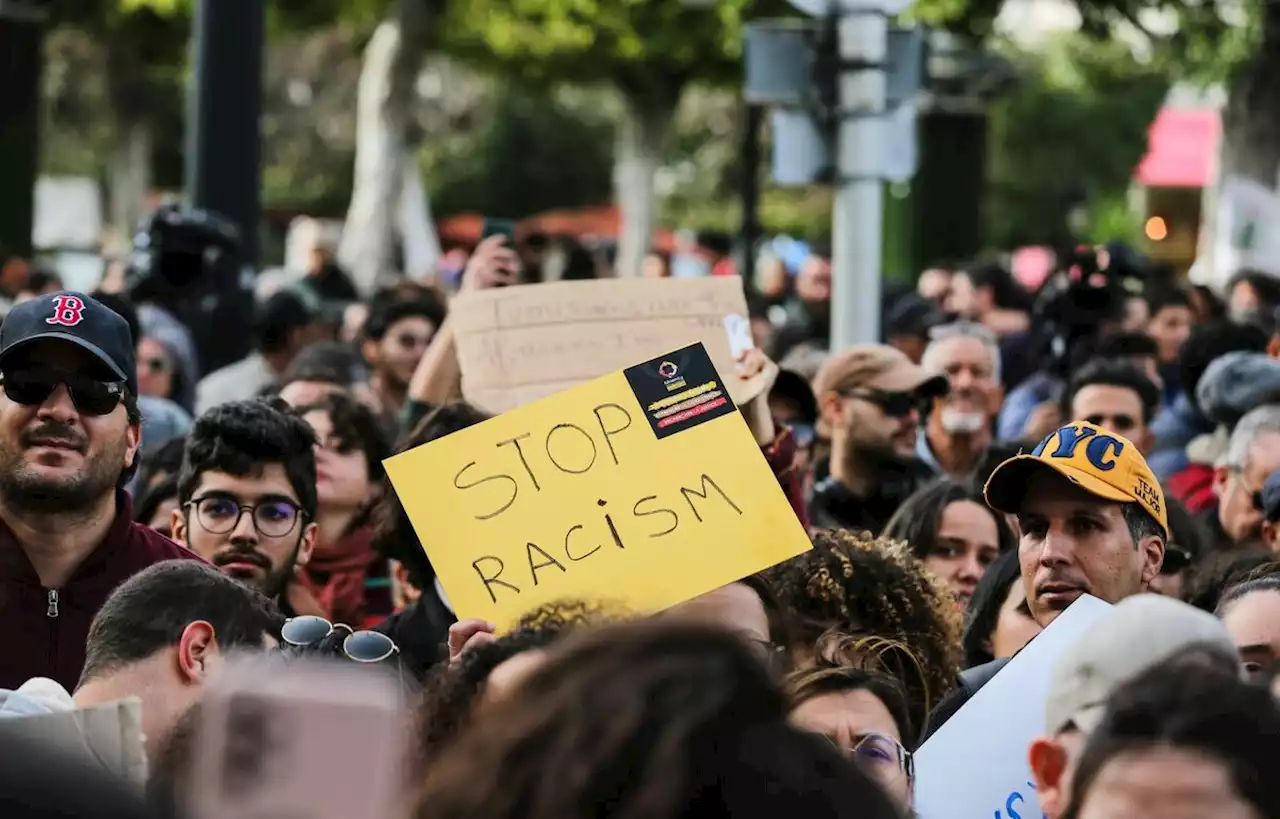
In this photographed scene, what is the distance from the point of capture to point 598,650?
222 cm

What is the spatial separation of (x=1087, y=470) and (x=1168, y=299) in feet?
27.7

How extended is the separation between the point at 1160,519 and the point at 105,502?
2133 mm

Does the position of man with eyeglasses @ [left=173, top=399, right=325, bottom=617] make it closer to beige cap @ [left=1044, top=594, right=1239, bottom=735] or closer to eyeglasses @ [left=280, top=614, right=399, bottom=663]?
eyeglasses @ [left=280, top=614, right=399, bottom=663]

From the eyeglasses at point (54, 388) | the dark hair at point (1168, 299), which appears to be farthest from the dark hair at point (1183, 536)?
the dark hair at point (1168, 299)

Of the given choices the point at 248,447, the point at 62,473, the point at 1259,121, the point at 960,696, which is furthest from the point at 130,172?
the point at 960,696

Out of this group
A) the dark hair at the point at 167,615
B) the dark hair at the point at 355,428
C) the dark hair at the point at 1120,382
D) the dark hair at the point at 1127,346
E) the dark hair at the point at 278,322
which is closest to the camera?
the dark hair at the point at 167,615

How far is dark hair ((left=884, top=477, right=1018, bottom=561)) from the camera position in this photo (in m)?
6.61

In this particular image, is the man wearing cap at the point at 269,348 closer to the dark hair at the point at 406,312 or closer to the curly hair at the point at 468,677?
the dark hair at the point at 406,312

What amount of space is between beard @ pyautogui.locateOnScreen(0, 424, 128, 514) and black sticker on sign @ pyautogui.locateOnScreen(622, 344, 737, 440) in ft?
3.62

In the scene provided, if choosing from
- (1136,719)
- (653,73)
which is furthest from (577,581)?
(653,73)

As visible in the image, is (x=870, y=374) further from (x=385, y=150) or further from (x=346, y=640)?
(x=385, y=150)

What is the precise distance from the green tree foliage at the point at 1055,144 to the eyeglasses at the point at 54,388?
44332 mm

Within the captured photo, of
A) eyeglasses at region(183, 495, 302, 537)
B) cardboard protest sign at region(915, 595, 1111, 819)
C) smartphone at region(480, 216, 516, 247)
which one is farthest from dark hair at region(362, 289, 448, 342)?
cardboard protest sign at region(915, 595, 1111, 819)

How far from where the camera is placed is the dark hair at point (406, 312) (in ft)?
33.0
